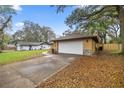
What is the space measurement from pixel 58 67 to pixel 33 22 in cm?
103

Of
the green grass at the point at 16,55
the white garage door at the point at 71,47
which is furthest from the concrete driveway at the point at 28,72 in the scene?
the white garage door at the point at 71,47

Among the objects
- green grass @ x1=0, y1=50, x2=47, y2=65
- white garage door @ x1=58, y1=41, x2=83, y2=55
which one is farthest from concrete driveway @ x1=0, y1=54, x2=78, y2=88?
white garage door @ x1=58, y1=41, x2=83, y2=55

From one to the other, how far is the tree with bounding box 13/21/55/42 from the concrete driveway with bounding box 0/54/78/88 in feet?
1.31

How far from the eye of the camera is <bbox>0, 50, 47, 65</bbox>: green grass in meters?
2.89

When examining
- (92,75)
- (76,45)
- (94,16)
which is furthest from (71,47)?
(92,75)

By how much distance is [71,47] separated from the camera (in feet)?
13.8

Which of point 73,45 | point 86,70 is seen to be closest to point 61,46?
point 73,45

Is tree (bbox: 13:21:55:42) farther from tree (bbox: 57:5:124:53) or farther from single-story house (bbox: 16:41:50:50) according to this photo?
tree (bbox: 57:5:124:53)

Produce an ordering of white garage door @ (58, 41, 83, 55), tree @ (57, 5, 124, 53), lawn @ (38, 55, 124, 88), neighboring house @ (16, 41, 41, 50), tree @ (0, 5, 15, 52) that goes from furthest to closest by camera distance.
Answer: white garage door @ (58, 41, 83, 55), tree @ (57, 5, 124, 53), neighboring house @ (16, 41, 41, 50), tree @ (0, 5, 15, 52), lawn @ (38, 55, 124, 88)

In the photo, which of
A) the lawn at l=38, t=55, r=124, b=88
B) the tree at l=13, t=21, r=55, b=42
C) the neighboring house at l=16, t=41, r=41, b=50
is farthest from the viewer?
the neighboring house at l=16, t=41, r=41, b=50

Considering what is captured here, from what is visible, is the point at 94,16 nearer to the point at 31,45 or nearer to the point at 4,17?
the point at 31,45

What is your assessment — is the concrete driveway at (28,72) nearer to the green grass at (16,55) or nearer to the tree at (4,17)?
the green grass at (16,55)

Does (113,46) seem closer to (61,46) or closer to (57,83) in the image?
(61,46)
